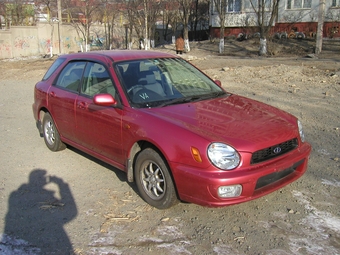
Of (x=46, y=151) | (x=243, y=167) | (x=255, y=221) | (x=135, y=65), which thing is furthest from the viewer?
(x=46, y=151)

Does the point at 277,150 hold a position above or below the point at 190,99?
below

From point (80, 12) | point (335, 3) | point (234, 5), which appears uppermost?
point (80, 12)

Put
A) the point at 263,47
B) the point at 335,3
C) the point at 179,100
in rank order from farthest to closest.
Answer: the point at 335,3 → the point at 263,47 → the point at 179,100

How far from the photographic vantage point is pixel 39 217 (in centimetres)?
389

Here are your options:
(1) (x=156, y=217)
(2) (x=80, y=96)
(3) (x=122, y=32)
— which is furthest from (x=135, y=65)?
(3) (x=122, y=32)

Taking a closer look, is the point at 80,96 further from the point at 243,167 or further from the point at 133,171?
the point at 243,167

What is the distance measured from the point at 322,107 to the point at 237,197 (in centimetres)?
552

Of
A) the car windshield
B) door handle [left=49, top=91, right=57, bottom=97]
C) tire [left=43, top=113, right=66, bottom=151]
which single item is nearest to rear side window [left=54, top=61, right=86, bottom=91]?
door handle [left=49, top=91, right=57, bottom=97]

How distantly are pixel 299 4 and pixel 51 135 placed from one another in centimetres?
3017

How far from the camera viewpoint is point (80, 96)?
16.2 ft

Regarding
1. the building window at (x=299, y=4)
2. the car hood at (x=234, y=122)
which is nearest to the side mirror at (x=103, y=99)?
the car hood at (x=234, y=122)

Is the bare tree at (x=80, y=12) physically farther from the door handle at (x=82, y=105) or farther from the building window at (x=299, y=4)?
the door handle at (x=82, y=105)

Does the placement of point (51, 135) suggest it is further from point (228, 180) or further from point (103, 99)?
point (228, 180)

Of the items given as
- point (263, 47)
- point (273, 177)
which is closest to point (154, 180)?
point (273, 177)
